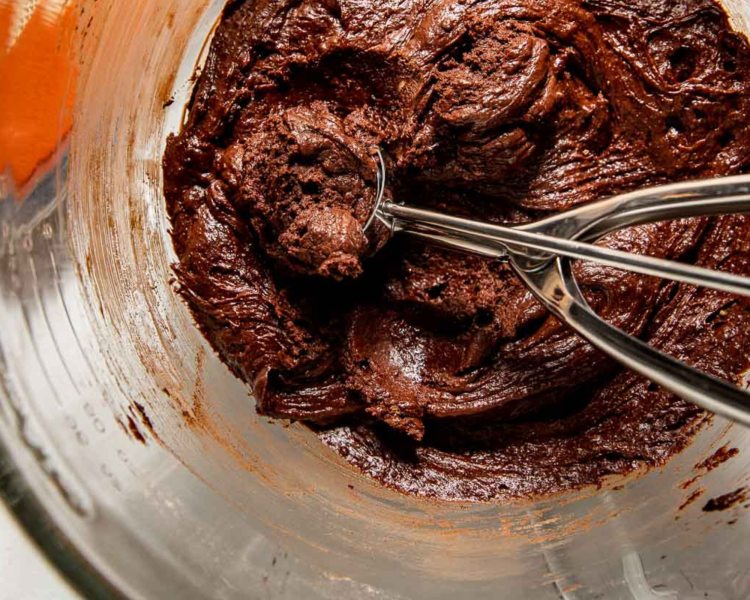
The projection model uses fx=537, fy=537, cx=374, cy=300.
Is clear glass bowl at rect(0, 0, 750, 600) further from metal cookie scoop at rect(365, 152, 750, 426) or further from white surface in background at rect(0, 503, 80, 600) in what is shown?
metal cookie scoop at rect(365, 152, 750, 426)

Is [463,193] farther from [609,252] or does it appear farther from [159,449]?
[159,449]

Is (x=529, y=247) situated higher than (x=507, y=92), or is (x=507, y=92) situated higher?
(x=507, y=92)

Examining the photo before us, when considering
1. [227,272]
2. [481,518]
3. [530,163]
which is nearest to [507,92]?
[530,163]

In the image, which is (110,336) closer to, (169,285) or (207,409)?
(169,285)

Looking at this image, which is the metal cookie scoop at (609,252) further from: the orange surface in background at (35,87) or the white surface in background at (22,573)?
the white surface in background at (22,573)

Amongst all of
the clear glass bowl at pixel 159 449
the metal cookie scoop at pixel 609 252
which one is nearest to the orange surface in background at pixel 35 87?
the clear glass bowl at pixel 159 449

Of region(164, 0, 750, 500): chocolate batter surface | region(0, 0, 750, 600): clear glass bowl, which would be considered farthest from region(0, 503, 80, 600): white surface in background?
region(164, 0, 750, 500): chocolate batter surface

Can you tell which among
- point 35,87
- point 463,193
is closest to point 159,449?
point 35,87
